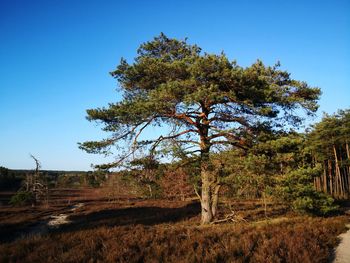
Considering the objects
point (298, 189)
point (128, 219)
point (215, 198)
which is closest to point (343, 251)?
point (298, 189)

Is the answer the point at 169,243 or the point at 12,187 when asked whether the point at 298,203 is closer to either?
the point at 169,243

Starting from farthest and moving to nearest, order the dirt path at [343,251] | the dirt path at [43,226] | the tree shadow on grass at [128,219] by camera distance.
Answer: the dirt path at [43,226], the tree shadow on grass at [128,219], the dirt path at [343,251]

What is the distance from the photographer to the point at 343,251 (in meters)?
8.59

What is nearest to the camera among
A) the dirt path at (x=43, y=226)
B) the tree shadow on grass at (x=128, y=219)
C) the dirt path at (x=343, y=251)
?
the dirt path at (x=343, y=251)

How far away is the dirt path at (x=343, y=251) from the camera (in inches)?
303

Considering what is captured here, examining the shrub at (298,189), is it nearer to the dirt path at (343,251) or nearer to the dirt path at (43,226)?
the dirt path at (343,251)

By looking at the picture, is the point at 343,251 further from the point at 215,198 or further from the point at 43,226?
the point at 43,226

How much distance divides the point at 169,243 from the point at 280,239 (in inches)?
150

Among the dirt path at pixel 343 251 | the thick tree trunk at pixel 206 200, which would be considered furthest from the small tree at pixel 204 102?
the dirt path at pixel 343 251

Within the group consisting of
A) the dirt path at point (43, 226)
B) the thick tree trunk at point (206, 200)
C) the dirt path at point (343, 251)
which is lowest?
the dirt path at point (43, 226)

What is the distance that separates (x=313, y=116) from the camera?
49.2ft

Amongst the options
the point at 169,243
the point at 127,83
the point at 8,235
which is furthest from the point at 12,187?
the point at 169,243

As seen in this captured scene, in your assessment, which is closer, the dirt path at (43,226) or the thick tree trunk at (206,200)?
the thick tree trunk at (206,200)

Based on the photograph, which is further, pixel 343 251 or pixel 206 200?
pixel 206 200
